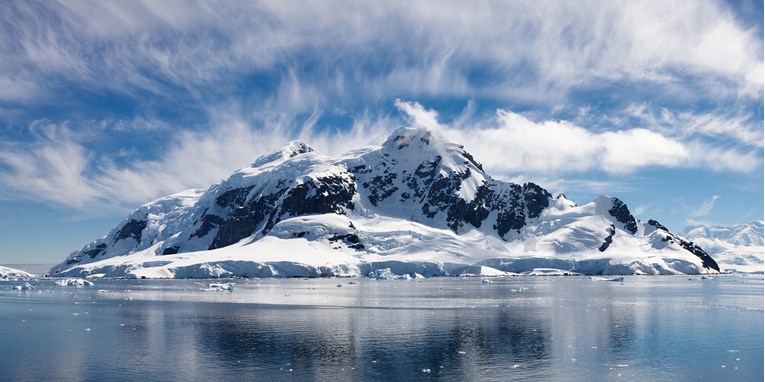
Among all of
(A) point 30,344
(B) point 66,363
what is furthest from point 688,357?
(A) point 30,344

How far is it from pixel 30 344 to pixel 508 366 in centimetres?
3755

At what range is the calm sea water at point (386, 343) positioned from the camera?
128ft

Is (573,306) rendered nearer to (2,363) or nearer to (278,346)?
(278,346)

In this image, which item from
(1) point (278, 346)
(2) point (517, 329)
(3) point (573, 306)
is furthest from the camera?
(3) point (573, 306)

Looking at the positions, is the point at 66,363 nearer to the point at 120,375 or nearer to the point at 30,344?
the point at 120,375

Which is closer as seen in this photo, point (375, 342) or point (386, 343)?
point (386, 343)

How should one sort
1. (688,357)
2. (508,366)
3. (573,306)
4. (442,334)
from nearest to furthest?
(508,366) < (688,357) < (442,334) < (573,306)

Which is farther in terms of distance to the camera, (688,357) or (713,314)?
(713,314)

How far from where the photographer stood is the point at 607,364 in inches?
1642

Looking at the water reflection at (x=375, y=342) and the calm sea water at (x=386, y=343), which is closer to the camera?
the calm sea water at (x=386, y=343)

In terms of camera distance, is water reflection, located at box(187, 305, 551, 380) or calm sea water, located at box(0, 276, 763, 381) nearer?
calm sea water, located at box(0, 276, 763, 381)

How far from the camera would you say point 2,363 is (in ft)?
138

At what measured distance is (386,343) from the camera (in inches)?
2000

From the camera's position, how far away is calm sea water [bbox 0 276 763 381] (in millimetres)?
39125
